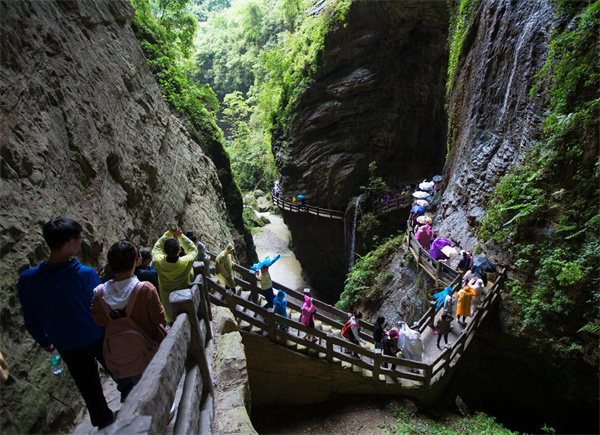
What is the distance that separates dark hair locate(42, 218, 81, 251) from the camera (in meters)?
2.54

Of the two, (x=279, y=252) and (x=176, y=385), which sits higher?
(x=176, y=385)

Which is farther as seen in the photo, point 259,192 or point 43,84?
point 259,192

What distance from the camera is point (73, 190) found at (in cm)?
520

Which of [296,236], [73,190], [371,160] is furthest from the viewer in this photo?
[296,236]

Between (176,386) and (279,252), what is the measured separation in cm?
2674

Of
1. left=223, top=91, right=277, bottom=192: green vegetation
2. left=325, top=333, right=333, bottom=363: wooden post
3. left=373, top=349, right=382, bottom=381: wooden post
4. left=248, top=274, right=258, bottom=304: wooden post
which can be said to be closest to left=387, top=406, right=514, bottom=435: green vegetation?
left=373, top=349, right=382, bottom=381: wooden post

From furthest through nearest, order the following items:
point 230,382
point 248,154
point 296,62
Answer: point 248,154 → point 296,62 → point 230,382

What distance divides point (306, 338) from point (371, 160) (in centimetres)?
1735

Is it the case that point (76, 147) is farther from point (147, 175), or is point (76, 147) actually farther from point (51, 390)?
point (51, 390)

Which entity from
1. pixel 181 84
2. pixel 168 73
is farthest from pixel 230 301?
pixel 181 84

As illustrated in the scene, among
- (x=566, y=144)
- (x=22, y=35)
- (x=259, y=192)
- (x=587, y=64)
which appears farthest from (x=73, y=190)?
(x=259, y=192)

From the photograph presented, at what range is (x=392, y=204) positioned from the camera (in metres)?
20.8

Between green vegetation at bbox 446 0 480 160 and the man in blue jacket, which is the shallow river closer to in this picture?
green vegetation at bbox 446 0 480 160

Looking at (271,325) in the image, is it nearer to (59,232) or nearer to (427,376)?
(427,376)
